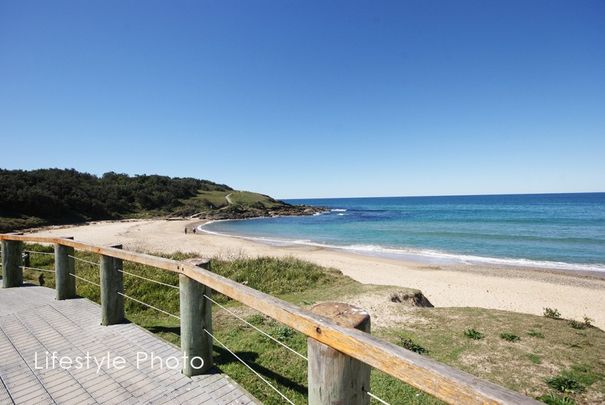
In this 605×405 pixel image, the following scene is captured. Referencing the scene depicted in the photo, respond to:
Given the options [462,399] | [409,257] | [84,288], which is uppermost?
[462,399]

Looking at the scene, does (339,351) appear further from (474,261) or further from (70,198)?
(70,198)

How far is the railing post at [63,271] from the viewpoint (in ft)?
20.7

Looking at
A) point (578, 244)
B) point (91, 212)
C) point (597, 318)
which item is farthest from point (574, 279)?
point (91, 212)

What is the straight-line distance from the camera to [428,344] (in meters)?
6.18

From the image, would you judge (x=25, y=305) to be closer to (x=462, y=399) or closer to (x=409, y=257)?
(x=462, y=399)

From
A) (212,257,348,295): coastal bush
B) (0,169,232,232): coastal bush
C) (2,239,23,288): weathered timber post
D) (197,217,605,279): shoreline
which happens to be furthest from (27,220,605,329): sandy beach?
(0,169,232,232): coastal bush

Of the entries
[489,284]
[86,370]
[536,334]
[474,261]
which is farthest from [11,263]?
[474,261]

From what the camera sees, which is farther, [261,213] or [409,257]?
[261,213]

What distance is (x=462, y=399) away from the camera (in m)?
1.29

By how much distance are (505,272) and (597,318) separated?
8.01m

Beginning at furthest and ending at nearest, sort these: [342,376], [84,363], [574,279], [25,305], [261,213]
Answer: [261,213]
[574,279]
[25,305]
[84,363]
[342,376]

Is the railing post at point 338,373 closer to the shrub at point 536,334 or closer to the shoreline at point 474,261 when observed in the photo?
the shrub at point 536,334

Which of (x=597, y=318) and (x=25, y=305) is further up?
(x=25, y=305)

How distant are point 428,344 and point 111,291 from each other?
556cm
